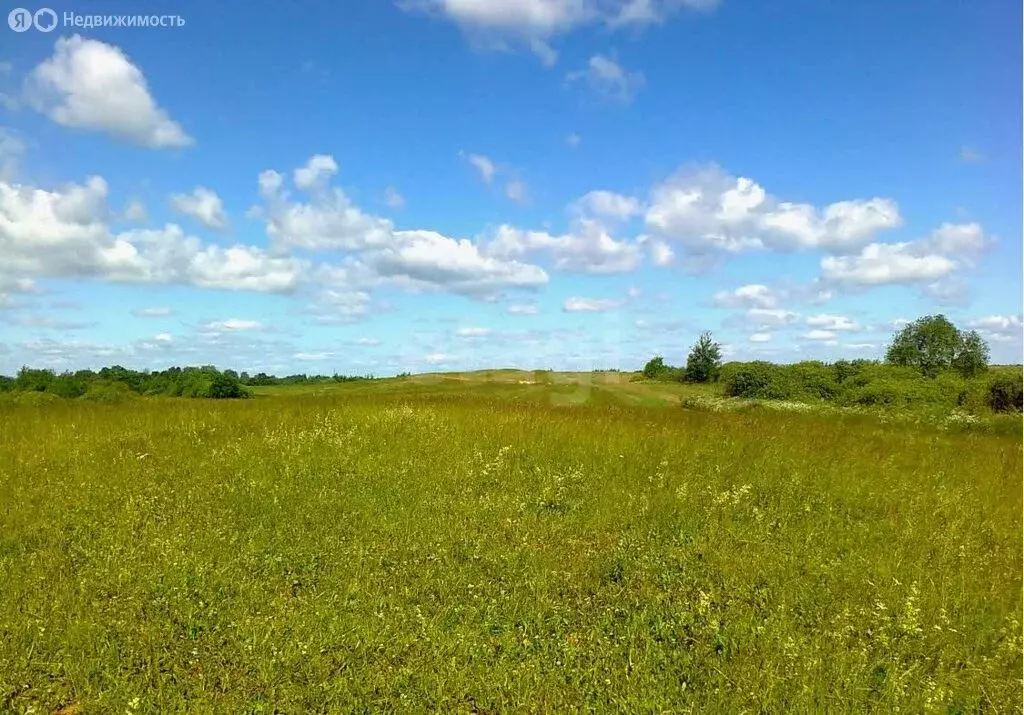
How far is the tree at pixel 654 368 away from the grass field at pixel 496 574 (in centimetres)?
4888

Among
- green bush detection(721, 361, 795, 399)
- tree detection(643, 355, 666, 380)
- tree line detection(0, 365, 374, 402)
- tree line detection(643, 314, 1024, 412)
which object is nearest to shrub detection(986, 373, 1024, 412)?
tree line detection(643, 314, 1024, 412)

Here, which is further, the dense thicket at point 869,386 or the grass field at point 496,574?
the dense thicket at point 869,386

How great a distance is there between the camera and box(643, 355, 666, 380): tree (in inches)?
2345

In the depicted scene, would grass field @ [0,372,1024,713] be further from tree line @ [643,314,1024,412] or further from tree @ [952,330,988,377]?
tree @ [952,330,988,377]

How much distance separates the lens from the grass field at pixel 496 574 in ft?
16.9

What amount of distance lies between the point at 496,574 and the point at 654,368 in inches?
2222

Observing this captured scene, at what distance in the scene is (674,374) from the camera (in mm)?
57812

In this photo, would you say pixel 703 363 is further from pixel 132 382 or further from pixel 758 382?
pixel 132 382


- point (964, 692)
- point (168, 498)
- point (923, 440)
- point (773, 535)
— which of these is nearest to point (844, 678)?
point (964, 692)

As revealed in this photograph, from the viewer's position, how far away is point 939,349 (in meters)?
65.8

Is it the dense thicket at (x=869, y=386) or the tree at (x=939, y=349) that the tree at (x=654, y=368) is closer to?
the dense thicket at (x=869, y=386)

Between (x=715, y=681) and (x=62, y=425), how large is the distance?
Result: 12143 mm

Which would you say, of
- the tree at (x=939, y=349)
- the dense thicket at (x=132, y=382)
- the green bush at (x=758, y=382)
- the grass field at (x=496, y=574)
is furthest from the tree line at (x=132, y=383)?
the tree at (x=939, y=349)

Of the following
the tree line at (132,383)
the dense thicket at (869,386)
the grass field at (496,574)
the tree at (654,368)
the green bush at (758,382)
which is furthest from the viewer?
the tree at (654,368)
